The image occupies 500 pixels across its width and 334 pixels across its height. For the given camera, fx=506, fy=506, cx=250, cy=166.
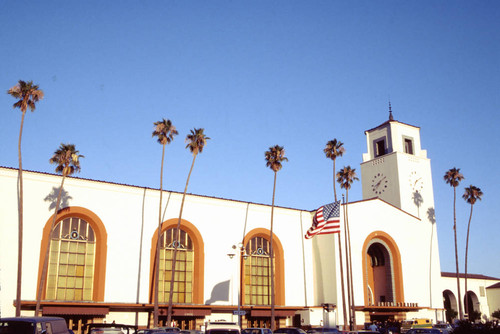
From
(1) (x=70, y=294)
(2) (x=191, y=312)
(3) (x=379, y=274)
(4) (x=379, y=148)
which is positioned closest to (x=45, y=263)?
(1) (x=70, y=294)

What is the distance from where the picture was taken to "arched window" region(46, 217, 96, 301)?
37.7 meters

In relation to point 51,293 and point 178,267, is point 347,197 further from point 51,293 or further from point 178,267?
point 51,293

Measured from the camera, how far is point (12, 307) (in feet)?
113

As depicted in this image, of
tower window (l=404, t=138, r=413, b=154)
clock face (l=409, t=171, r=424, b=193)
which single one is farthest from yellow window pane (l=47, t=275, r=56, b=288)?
tower window (l=404, t=138, r=413, b=154)

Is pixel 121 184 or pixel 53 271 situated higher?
pixel 121 184

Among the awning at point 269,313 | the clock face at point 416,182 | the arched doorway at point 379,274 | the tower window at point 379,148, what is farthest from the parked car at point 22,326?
the tower window at point 379,148

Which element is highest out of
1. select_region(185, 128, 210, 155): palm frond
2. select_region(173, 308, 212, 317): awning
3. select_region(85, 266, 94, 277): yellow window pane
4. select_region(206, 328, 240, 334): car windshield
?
select_region(185, 128, 210, 155): palm frond

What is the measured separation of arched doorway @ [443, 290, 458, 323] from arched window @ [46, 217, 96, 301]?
4802cm

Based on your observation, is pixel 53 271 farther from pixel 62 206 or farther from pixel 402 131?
pixel 402 131

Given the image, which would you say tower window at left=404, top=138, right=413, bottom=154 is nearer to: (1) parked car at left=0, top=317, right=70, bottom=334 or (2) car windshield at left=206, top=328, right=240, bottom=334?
(2) car windshield at left=206, top=328, right=240, bottom=334

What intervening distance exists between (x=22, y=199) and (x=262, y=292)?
23.5 metres

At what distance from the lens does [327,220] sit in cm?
4378

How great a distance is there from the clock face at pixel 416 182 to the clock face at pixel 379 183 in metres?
3.03

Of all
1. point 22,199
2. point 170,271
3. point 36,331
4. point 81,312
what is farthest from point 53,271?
point 36,331
